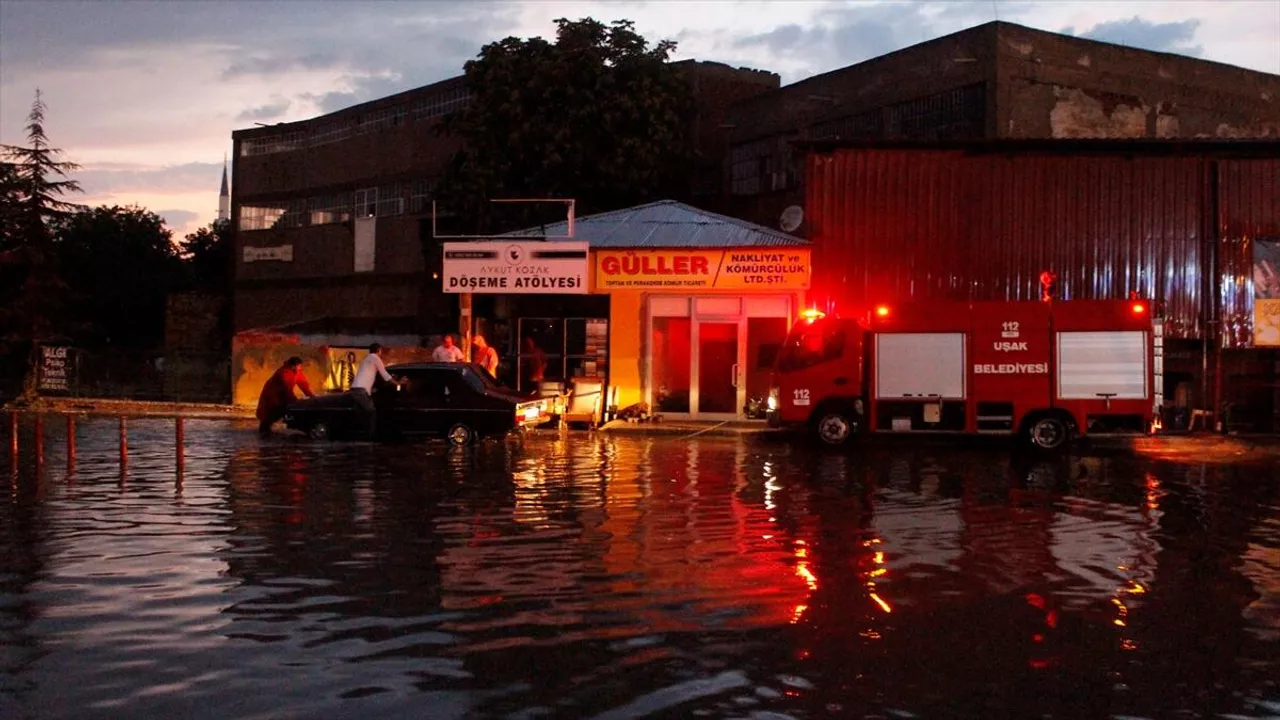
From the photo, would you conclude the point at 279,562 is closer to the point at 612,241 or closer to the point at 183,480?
the point at 183,480

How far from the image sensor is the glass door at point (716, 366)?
28156 mm

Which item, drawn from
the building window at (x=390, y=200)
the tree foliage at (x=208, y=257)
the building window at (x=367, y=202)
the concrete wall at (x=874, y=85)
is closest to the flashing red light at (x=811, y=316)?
the concrete wall at (x=874, y=85)

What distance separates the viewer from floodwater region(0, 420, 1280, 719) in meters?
6.51

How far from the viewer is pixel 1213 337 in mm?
26625

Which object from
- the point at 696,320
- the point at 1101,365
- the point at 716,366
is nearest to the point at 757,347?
the point at 716,366

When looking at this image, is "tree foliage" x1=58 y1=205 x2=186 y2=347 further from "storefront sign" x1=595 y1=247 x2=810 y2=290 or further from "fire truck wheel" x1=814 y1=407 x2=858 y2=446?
"fire truck wheel" x1=814 y1=407 x2=858 y2=446

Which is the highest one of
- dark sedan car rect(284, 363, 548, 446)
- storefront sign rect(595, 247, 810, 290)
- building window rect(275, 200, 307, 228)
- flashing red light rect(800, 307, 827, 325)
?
building window rect(275, 200, 307, 228)

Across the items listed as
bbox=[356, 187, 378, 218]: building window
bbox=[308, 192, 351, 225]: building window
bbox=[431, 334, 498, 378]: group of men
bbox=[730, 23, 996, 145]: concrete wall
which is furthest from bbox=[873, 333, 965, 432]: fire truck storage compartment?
bbox=[308, 192, 351, 225]: building window

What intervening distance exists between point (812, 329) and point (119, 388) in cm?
2279

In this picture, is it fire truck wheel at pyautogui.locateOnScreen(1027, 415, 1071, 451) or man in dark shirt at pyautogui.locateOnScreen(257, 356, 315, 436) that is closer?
fire truck wheel at pyautogui.locateOnScreen(1027, 415, 1071, 451)

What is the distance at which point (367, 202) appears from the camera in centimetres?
5059

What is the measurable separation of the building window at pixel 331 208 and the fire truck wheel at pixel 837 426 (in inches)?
1226

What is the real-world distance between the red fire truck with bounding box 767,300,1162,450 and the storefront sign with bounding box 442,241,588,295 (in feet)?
17.9

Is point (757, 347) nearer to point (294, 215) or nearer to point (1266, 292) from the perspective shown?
point (1266, 292)
